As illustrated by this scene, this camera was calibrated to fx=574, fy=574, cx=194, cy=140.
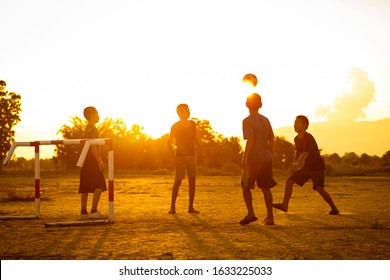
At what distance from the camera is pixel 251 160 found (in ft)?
29.3

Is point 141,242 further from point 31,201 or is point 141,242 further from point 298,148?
point 31,201

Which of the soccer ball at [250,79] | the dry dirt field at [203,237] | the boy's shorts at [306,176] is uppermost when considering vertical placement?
the soccer ball at [250,79]

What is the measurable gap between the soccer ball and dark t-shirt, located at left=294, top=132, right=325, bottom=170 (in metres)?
1.63

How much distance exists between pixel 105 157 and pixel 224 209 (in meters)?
2.95

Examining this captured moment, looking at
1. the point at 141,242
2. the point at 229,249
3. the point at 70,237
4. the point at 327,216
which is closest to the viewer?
the point at 229,249

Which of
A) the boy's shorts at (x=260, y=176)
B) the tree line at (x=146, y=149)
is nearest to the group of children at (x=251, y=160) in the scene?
the boy's shorts at (x=260, y=176)

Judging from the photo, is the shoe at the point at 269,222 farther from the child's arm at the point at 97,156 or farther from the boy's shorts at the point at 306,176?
the child's arm at the point at 97,156

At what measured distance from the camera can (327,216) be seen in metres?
10.4

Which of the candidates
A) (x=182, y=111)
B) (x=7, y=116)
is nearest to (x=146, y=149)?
(x=7, y=116)

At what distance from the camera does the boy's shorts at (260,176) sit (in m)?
8.86

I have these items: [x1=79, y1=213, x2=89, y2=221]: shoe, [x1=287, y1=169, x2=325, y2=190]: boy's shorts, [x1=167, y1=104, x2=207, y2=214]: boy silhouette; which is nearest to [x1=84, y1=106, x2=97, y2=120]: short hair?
[x1=79, y1=213, x2=89, y2=221]: shoe

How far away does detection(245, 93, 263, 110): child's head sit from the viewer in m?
9.12

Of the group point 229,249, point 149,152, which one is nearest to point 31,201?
point 229,249

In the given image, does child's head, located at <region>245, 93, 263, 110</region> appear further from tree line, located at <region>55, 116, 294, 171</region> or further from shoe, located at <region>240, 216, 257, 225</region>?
tree line, located at <region>55, 116, 294, 171</region>
